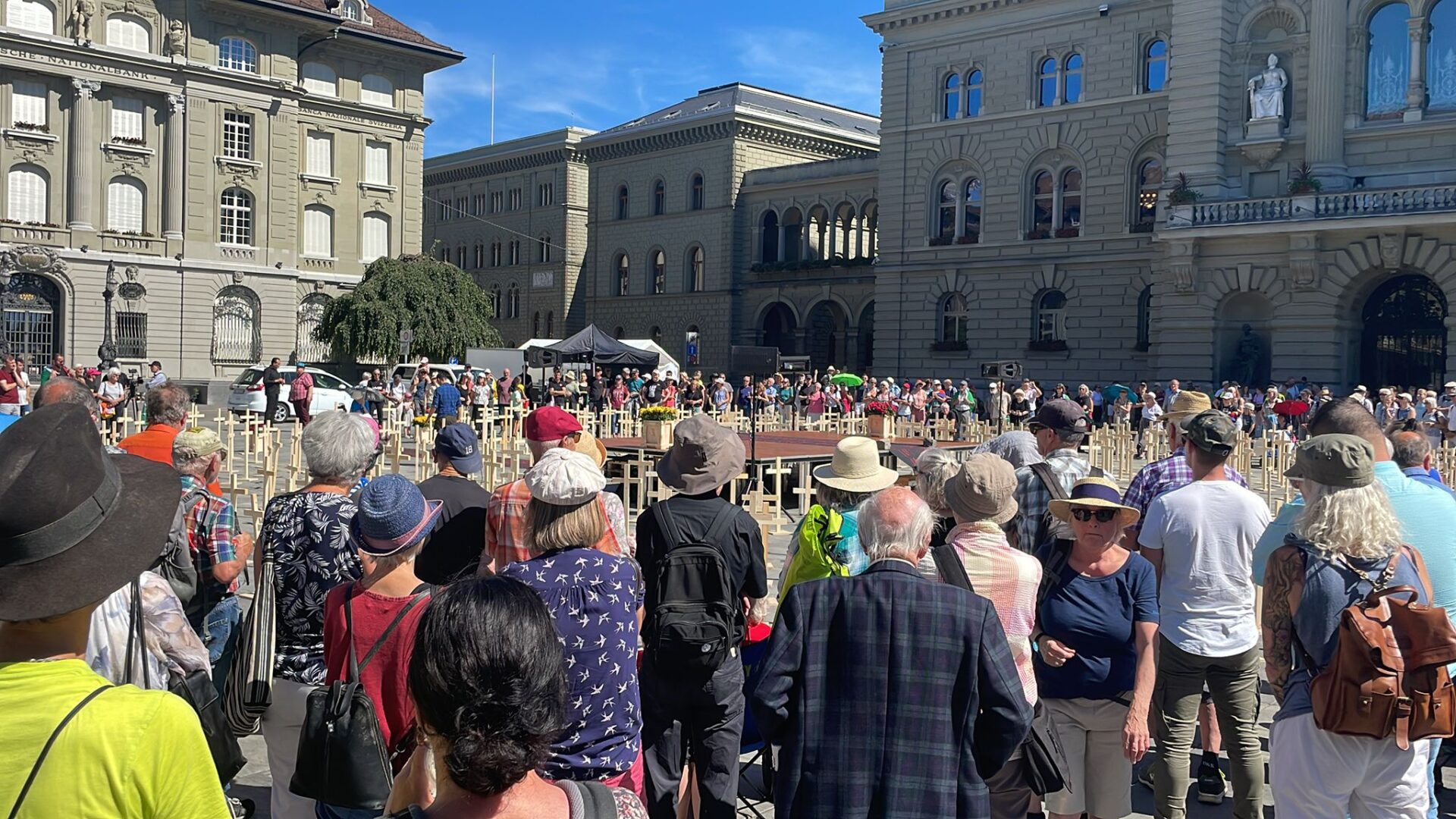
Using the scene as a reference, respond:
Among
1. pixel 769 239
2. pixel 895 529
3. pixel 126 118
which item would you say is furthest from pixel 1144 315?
pixel 895 529

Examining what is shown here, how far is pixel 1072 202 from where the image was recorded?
39781mm

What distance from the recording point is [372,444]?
4801 mm

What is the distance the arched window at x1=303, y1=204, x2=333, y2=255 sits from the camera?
4722 cm

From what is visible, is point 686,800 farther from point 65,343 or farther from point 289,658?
point 65,343

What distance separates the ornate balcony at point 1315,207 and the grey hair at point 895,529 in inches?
1243

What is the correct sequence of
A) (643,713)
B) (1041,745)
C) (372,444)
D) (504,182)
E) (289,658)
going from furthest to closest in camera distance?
1. (504,182)
2. (372,444)
3. (643,713)
4. (289,658)
5. (1041,745)

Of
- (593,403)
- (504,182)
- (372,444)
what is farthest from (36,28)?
(372,444)

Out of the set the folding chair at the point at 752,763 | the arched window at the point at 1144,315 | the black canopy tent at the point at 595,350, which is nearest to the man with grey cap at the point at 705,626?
the folding chair at the point at 752,763

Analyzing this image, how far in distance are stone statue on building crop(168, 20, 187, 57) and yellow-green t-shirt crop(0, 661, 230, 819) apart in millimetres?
46551

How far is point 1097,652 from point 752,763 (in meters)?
1.87

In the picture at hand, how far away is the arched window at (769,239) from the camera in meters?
53.0

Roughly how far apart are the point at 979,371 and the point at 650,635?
3759 centimetres

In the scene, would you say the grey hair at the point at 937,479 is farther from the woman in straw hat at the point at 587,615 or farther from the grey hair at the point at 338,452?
the grey hair at the point at 338,452

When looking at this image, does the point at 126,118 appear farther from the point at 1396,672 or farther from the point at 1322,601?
the point at 1396,672
